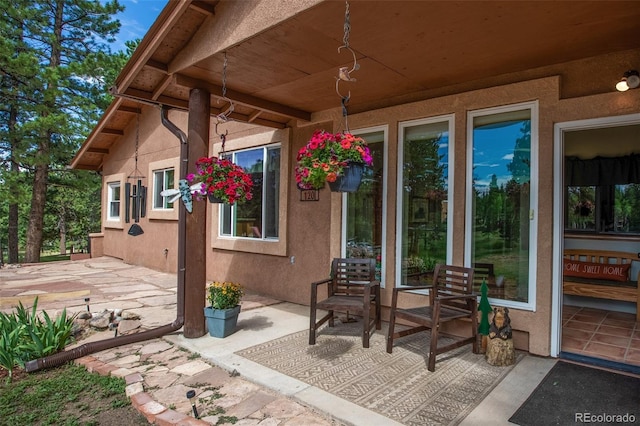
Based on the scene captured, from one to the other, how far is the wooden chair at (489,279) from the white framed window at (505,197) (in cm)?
1

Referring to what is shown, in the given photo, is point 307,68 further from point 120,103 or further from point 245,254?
point 120,103

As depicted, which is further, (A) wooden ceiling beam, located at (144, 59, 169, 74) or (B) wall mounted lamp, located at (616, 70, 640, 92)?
(A) wooden ceiling beam, located at (144, 59, 169, 74)

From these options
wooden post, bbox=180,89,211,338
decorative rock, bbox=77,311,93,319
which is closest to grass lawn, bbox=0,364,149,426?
wooden post, bbox=180,89,211,338

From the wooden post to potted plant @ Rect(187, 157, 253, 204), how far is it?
409mm

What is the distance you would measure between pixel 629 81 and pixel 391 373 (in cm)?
317

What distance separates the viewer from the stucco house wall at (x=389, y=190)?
3469 mm

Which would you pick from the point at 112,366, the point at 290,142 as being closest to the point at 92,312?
the point at 112,366

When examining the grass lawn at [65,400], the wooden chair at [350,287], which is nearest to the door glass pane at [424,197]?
the wooden chair at [350,287]

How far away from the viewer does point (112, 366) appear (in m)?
3.37

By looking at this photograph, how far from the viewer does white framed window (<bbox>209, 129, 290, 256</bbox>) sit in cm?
592

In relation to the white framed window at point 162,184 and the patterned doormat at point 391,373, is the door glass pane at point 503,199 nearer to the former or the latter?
the patterned doormat at point 391,373

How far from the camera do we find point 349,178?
300 cm

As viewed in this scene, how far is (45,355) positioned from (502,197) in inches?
186

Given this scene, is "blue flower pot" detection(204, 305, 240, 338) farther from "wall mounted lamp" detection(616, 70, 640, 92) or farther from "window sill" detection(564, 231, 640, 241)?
"window sill" detection(564, 231, 640, 241)
